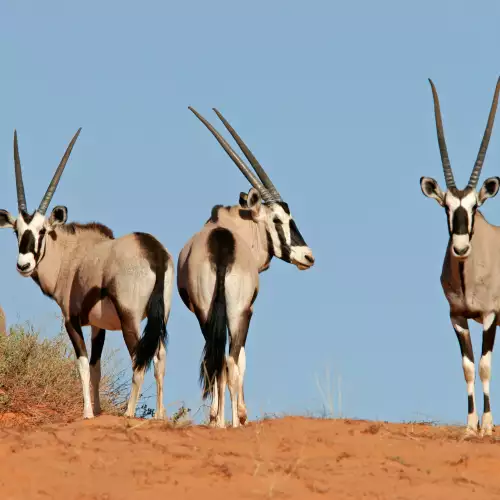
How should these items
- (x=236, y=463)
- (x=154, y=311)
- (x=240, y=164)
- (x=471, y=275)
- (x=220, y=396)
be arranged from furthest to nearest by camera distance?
(x=240, y=164) < (x=154, y=311) < (x=471, y=275) < (x=220, y=396) < (x=236, y=463)

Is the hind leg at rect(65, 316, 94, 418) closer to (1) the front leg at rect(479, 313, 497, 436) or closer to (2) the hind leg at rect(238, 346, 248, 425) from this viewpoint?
(2) the hind leg at rect(238, 346, 248, 425)

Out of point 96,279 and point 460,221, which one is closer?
point 460,221

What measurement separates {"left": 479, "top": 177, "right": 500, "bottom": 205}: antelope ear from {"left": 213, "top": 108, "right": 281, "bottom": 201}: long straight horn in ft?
8.31

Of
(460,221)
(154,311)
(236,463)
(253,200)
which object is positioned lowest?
(236,463)

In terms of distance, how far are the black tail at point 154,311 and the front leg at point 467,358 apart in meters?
2.94

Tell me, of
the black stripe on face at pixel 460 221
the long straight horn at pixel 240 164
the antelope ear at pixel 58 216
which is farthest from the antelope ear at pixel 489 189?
the antelope ear at pixel 58 216

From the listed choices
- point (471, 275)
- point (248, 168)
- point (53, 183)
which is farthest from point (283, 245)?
point (53, 183)

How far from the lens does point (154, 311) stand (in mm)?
10875

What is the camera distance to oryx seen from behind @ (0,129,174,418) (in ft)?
36.0

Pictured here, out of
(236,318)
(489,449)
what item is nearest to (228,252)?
(236,318)

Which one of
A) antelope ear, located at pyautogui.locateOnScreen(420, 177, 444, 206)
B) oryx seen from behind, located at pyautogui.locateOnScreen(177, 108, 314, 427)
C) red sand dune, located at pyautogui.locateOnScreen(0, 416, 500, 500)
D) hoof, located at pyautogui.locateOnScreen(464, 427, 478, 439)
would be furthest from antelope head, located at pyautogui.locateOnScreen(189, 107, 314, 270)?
red sand dune, located at pyautogui.locateOnScreen(0, 416, 500, 500)

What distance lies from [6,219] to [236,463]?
608cm

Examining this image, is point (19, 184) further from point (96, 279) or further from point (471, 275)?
point (471, 275)

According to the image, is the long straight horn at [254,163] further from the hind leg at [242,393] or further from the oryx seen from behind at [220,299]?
the hind leg at [242,393]
